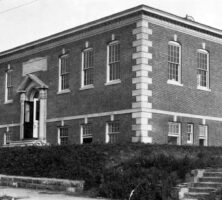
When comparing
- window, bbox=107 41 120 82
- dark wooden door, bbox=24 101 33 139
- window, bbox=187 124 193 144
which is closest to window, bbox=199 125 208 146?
window, bbox=187 124 193 144

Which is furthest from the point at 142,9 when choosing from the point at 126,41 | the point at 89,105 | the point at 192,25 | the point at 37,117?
the point at 37,117

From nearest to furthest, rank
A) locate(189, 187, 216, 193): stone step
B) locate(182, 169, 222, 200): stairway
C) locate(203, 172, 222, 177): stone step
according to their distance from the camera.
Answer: locate(182, 169, 222, 200): stairway
locate(189, 187, 216, 193): stone step
locate(203, 172, 222, 177): stone step

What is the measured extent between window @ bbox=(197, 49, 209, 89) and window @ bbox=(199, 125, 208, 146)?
7.64 feet

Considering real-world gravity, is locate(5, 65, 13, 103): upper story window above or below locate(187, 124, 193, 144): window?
above

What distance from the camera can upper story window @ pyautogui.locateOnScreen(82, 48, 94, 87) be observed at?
29.6 metres

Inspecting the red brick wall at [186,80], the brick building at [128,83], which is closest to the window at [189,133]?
the brick building at [128,83]

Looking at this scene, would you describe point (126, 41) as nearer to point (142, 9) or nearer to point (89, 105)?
point (142, 9)

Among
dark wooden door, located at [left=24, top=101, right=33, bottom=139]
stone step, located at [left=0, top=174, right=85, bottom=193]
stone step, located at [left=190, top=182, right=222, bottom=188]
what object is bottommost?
stone step, located at [left=0, top=174, right=85, bottom=193]

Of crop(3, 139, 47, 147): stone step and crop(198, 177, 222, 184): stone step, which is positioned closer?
A: crop(198, 177, 222, 184): stone step

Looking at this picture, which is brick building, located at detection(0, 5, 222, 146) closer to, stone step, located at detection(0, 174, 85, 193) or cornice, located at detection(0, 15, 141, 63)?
cornice, located at detection(0, 15, 141, 63)

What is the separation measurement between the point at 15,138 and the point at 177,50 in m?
13.5

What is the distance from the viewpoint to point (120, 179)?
60.3 ft

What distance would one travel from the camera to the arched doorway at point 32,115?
33.7 meters

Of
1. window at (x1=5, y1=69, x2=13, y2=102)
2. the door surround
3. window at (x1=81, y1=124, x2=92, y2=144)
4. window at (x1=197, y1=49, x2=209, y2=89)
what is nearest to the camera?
window at (x1=81, y1=124, x2=92, y2=144)
